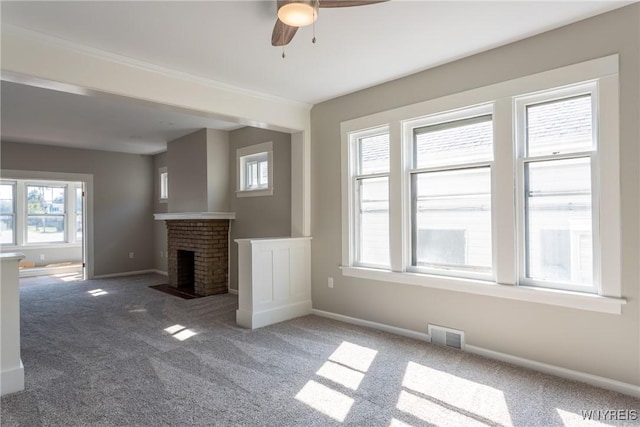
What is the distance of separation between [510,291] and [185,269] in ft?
18.1

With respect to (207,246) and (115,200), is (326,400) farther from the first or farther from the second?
(115,200)

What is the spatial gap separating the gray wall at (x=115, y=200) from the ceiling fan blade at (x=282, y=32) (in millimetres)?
6552

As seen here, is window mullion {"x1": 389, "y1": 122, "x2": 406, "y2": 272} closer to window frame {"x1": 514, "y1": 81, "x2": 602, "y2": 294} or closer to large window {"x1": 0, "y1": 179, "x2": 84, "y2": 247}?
window frame {"x1": 514, "y1": 81, "x2": 602, "y2": 294}

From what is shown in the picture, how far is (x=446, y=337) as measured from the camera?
342cm

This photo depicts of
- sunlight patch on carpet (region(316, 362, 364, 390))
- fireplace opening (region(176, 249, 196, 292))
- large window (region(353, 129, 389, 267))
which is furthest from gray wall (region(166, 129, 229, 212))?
sunlight patch on carpet (region(316, 362, 364, 390))

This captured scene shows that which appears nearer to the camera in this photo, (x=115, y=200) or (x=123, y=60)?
(x=123, y=60)

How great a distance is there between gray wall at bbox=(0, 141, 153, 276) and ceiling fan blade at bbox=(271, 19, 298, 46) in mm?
6552

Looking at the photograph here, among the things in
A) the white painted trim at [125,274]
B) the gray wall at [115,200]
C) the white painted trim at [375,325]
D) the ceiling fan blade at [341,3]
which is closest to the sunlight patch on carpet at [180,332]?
the white painted trim at [375,325]

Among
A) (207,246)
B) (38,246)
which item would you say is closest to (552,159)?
(207,246)

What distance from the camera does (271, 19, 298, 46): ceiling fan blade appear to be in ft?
7.52

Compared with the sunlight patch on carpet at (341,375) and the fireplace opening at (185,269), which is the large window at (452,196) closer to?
the sunlight patch on carpet at (341,375)

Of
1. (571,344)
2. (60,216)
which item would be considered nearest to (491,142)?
(571,344)

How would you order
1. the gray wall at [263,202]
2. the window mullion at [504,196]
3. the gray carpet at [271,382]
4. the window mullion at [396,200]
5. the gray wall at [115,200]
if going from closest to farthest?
the gray carpet at [271,382], the window mullion at [504,196], the window mullion at [396,200], the gray wall at [263,202], the gray wall at [115,200]

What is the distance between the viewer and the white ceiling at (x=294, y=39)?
246cm
